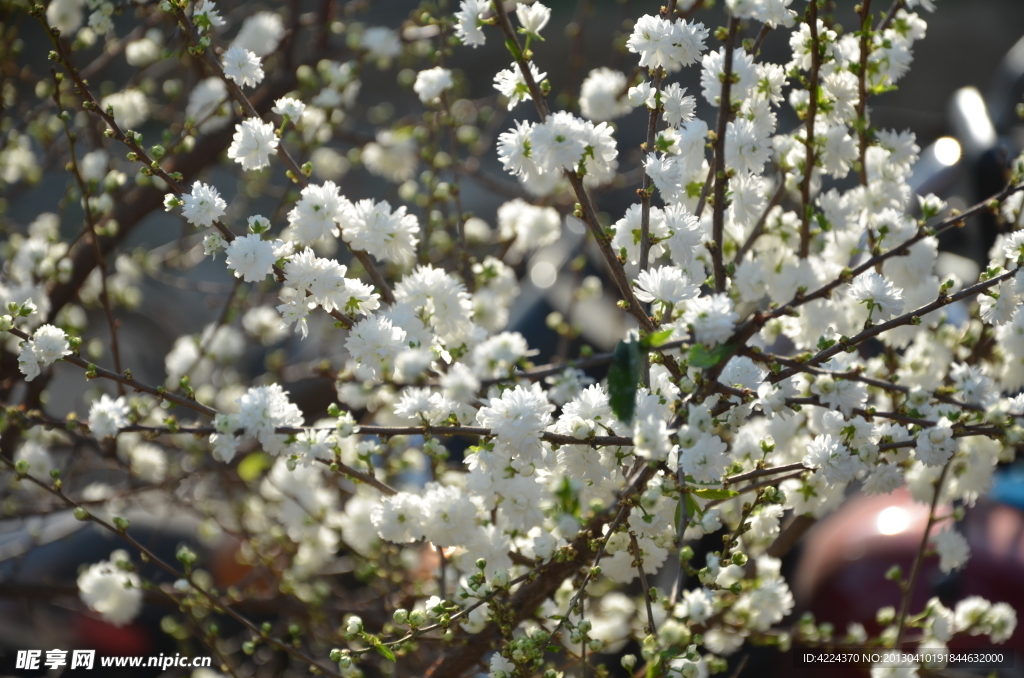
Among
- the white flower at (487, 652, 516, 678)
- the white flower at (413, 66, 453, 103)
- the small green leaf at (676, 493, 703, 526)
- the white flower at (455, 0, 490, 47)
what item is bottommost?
the white flower at (487, 652, 516, 678)

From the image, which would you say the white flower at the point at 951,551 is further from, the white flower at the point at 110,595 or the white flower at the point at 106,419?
the white flower at the point at 110,595

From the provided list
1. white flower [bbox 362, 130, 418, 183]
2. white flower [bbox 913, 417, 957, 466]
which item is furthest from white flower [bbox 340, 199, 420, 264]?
white flower [bbox 362, 130, 418, 183]

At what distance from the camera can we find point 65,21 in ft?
6.28

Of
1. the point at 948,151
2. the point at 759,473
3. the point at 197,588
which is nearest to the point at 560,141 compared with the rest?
the point at 759,473

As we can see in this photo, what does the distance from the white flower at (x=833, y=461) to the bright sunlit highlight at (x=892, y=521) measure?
3.41ft

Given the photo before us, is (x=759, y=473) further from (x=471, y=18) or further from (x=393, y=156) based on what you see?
(x=393, y=156)

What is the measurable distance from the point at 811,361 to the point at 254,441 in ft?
4.77

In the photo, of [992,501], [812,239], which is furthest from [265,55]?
[992,501]

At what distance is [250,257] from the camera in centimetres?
108

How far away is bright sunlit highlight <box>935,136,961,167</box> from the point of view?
192 centimetres

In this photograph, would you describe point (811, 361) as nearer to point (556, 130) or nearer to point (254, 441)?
point (556, 130)

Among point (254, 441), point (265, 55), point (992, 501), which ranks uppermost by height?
point (265, 55)

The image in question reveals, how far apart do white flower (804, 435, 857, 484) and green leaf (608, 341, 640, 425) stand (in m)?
0.36

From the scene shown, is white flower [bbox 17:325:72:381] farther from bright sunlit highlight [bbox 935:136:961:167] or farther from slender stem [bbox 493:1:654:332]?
bright sunlit highlight [bbox 935:136:961:167]
